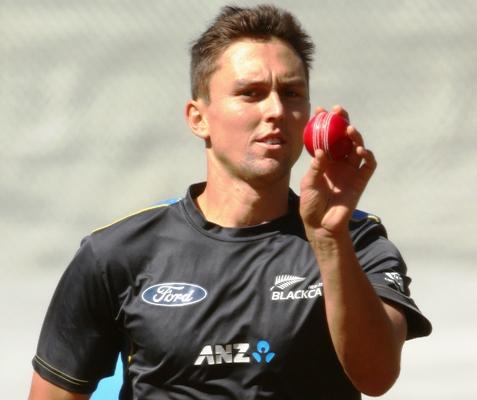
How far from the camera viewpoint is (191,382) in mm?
3768

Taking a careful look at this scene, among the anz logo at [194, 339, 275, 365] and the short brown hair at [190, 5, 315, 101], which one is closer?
the anz logo at [194, 339, 275, 365]

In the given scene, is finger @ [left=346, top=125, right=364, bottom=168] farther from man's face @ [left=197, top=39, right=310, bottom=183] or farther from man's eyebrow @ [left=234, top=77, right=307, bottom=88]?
man's eyebrow @ [left=234, top=77, right=307, bottom=88]

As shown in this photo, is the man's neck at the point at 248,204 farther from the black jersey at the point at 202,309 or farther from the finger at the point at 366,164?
the finger at the point at 366,164

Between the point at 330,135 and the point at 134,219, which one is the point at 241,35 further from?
the point at 330,135

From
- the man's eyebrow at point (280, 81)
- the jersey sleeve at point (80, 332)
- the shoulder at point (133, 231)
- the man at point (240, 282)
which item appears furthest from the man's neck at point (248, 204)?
the jersey sleeve at point (80, 332)

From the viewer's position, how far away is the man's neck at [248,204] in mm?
3951

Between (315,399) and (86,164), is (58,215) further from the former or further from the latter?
(315,399)

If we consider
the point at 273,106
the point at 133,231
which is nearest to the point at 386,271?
the point at 273,106

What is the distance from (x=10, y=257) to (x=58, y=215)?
1.07ft

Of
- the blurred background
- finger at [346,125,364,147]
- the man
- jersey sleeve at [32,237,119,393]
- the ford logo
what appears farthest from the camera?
the blurred background

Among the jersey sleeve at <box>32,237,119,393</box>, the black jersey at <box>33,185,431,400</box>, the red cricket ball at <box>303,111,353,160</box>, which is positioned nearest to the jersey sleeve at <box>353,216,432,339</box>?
the black jersey at <box>33,185,431,400</box>

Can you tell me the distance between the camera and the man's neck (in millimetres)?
3951

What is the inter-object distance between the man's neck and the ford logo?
21 centimetres

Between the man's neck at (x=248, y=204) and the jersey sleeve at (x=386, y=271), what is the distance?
223mm
